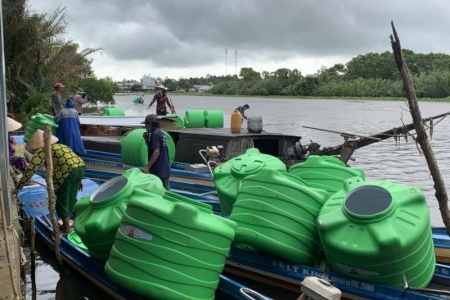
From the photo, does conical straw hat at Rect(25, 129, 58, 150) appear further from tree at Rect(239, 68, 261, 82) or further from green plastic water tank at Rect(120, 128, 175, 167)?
tree at Rect(239, 68, 261, 82)

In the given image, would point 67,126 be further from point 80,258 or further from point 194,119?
point 80,258

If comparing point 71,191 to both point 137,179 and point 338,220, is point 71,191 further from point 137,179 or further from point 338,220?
point 338,220

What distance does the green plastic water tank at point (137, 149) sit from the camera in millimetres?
11812

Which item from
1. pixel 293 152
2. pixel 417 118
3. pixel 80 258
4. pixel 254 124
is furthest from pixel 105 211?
pixel 293 152

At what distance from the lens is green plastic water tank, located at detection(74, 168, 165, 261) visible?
591cm

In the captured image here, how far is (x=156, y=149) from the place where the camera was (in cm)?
888

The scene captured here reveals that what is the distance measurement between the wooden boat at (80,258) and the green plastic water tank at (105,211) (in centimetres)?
30

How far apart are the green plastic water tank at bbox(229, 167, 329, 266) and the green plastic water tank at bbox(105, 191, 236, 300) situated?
742mm

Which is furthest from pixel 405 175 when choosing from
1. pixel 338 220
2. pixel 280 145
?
pixel 338 220

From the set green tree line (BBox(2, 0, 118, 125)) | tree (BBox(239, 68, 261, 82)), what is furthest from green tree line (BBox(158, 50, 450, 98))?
green tree line (BBox(2, 0, 118, 125))

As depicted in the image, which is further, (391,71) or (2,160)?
(391,71)

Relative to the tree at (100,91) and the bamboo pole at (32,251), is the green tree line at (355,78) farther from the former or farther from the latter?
the bamboo pole at (32,251)

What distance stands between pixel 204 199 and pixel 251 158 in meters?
1.68

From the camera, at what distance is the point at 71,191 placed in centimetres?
776
